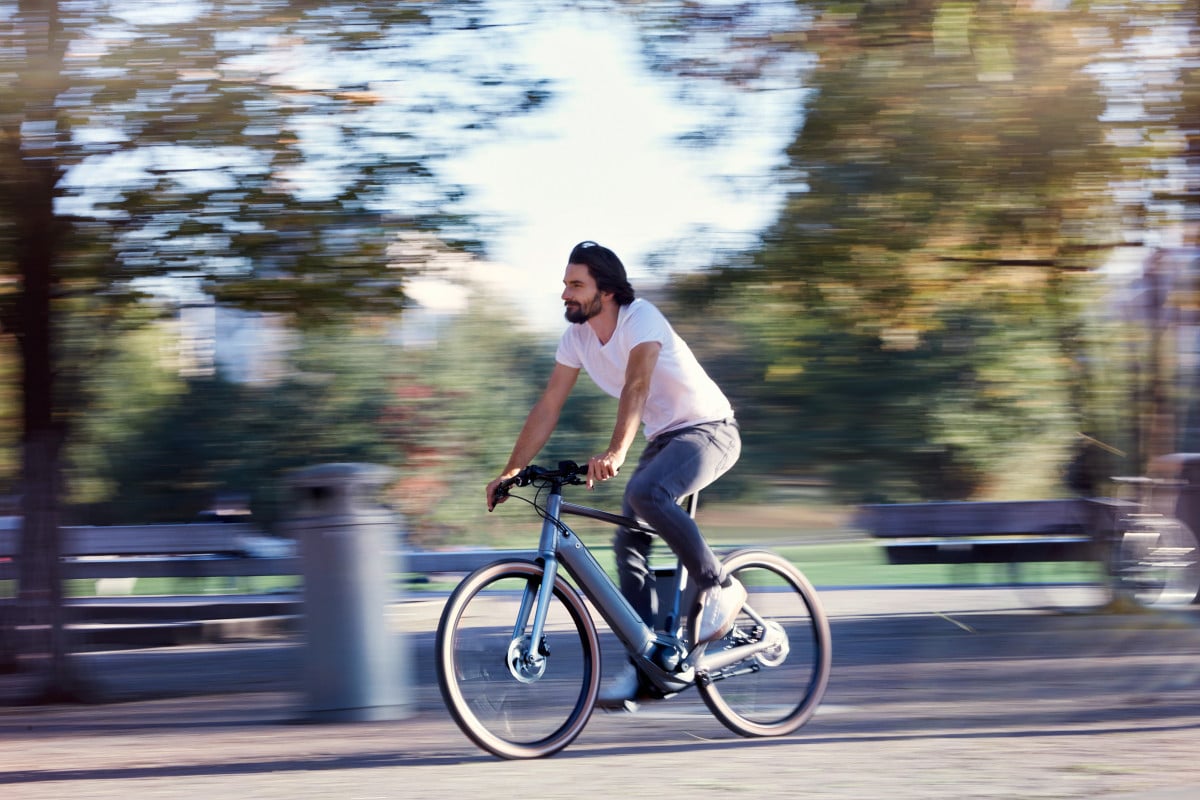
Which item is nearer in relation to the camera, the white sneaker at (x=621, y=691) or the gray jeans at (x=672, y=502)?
the gray jeans at (x=672, y=502)

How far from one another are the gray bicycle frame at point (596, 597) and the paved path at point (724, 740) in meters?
0.34

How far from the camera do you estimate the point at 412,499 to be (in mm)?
14773

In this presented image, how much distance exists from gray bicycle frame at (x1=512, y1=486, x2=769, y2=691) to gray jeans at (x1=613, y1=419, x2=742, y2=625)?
8 centimetres

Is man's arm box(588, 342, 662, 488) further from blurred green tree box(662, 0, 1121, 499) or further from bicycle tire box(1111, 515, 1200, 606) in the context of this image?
bicycle tire box(1111, 515, 1200, 606)

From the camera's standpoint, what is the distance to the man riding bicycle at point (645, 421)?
4723 mm

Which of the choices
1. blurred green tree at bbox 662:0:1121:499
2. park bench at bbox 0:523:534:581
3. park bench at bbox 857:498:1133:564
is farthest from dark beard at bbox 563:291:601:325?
park bench at bbox 857:498:1133:564

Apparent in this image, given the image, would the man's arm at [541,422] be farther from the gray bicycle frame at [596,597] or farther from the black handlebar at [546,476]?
the gray bicycle frame at [596,597]

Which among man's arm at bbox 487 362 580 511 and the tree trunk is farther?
the tree trunk

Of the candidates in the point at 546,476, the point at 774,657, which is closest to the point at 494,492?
the point at 546,476

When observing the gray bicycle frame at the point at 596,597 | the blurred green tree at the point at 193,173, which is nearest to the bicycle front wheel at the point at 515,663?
the gray bicycle frame at the point at 596,597

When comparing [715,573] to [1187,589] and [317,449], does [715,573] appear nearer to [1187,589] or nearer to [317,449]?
[1187,589]

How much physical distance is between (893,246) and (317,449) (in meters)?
6.57

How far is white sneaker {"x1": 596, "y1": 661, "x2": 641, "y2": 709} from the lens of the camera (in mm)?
4855

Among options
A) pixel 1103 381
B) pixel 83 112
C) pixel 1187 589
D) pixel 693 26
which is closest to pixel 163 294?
pixel 83 112
